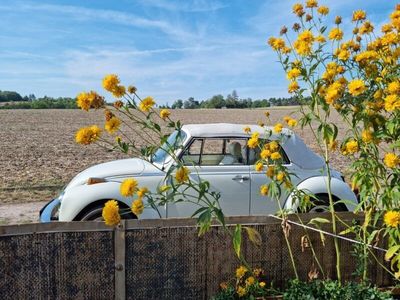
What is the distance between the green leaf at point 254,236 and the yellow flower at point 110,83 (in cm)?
130

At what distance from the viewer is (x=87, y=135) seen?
221cm

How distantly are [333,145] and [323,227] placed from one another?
2.22 feet

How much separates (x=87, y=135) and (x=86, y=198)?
2.72m

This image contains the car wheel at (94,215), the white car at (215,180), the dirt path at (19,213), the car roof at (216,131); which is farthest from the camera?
the dirt path at (19,213)

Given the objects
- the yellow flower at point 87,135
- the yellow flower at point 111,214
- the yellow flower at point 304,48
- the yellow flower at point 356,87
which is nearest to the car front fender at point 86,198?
the yellow flower at point 111,214

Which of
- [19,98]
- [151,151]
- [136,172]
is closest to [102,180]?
[136,172]

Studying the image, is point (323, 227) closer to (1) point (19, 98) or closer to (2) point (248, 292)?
(2) point (248, 292)

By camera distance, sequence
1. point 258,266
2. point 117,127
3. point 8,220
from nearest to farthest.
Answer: point 117,127 → point 258,266 → point 8,220

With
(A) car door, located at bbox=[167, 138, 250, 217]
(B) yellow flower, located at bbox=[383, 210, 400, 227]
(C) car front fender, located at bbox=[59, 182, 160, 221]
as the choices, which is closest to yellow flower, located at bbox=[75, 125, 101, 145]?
(B) yellow flower, located at bbox=[383, 210, 400, 227]

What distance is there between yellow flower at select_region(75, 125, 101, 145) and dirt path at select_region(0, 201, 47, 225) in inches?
197

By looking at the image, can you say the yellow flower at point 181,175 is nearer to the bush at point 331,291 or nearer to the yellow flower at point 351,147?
the yellow flower at point 351,147

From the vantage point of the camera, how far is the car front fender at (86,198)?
15.6ft

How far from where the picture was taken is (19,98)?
308 ft

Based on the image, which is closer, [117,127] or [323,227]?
[117,127]
